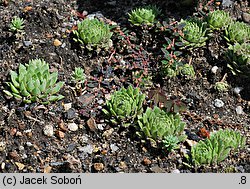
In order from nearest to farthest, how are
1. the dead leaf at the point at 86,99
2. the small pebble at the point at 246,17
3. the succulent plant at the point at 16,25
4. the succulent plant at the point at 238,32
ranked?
the dead leaf at the point at 86,99
the succulent plant at the point at 16,25
the succulent plant at the point at 238,32
the small pebble at the point at 246,17

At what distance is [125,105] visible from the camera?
339cm

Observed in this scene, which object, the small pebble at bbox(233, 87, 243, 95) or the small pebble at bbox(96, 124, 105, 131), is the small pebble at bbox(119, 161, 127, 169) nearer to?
the small pebble at bbox(96, 124, 105, 131)

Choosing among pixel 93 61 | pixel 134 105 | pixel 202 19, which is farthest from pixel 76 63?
pixel 202 19

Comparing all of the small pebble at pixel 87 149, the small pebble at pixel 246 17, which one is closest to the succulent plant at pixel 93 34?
the small pebble at pixel 87 149

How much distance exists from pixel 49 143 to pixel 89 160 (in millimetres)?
298

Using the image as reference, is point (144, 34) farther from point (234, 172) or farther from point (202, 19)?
point (234, 172)

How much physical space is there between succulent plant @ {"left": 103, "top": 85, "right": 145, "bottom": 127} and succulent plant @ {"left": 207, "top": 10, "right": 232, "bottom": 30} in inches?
38.0

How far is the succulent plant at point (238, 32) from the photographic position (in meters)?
3.99

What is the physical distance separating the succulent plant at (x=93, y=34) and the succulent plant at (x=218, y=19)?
82 centimetres

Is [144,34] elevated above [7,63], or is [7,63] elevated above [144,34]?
[144,34]

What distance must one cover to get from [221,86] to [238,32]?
1.60 ft

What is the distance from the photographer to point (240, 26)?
4.02 m

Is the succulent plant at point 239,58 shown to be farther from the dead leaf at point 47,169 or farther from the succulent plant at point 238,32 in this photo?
the dead leaf at point 47,169

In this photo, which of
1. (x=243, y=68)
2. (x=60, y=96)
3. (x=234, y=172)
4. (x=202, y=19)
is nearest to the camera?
(x=234, y=172)
